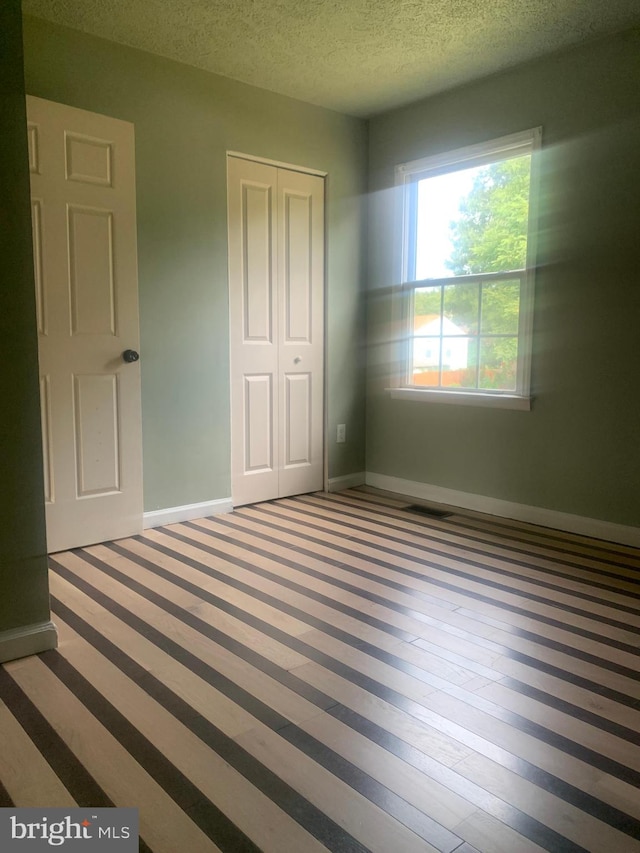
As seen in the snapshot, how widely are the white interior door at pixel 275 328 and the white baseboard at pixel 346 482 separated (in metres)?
0.14

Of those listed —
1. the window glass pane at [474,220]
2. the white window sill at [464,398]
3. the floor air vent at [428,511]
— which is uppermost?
the window glass pane at [474,220]

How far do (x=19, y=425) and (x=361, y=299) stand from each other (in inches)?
117

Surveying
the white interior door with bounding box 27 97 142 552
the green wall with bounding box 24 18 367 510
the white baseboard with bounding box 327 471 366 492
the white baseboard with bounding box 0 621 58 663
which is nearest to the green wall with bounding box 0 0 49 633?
the white baseboard with bounding box 0 621 58 663

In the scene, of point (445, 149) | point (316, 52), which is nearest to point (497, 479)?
point (445, 149)

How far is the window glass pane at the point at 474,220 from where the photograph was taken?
11.9 ft

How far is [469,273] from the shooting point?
3.89 metres

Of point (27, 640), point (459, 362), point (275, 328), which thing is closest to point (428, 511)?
point (459, 362)

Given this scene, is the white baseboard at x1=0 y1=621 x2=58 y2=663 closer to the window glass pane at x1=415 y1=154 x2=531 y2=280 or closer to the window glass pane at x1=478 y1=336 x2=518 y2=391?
the window glass pane at x1=478 y1=336 x2=518 y2=391

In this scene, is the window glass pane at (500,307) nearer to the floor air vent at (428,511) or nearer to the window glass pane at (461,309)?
the window glass pane at (461,309)

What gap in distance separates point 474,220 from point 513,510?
179 centimetres

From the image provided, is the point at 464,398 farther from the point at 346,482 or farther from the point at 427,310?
the point at 346,482

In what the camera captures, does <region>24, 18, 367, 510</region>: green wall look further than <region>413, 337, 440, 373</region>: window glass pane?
No

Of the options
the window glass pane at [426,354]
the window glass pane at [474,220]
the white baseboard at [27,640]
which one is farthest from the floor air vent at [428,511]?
the white baseboard at [27,640]

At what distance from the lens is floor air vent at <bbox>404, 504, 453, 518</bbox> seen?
154 inches
